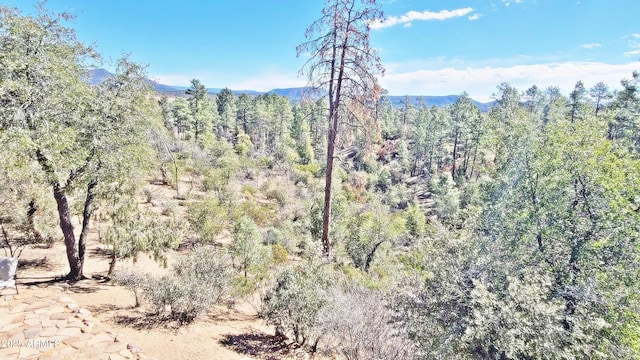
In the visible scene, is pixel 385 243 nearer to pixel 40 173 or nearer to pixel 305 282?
pixel 305 282

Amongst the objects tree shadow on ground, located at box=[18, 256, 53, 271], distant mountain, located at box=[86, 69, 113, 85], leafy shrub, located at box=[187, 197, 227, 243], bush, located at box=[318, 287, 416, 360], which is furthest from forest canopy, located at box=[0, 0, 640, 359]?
leafy shrub, located at box=[187, 197, 227, 243]

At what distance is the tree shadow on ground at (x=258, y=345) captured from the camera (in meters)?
7.13

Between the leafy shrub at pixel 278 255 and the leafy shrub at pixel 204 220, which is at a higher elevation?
the leafy shrub at pixel 204 220

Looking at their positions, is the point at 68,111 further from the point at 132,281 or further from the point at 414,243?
the point at 414,243

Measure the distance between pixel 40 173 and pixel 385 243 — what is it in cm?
1371

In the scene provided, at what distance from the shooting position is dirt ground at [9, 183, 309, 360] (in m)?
6.86

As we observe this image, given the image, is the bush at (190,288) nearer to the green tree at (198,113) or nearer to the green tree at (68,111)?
the green tree at (68,111)

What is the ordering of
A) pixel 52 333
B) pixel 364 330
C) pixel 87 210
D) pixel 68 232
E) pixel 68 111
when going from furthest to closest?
pixel 87 210 < pixel 68 232 < pixel 68 111 < pixel 364 330 < pixel 52 333

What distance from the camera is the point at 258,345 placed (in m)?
7.54

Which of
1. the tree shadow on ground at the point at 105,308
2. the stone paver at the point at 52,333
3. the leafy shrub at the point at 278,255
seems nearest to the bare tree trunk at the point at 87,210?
the tree shadow on ground at the point at 105,308

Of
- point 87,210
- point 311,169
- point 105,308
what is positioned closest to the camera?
point 105,308

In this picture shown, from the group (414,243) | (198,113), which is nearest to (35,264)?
(414,243)

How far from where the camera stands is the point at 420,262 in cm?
752

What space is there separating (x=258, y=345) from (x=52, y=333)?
392 cm
